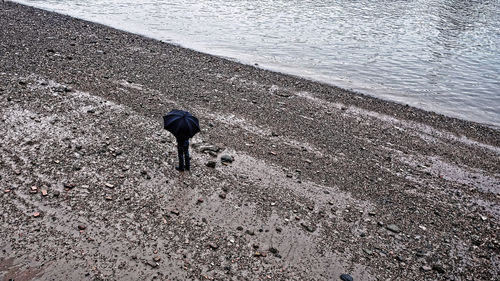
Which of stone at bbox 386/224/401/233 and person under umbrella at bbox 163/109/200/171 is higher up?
person under umbrella at bbox 163/109/200/171

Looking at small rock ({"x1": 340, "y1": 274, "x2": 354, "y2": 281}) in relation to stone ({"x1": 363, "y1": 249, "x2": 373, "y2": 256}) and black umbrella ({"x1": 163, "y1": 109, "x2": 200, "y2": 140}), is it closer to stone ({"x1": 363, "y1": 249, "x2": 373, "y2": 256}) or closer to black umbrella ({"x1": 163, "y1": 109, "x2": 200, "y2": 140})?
stone ({"x1": 363, "y1": 249, "x2": 373, "y2": 256})

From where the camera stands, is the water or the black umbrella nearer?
the black umbrella

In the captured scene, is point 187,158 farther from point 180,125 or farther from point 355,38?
point 355,38

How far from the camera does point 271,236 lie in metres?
8.66

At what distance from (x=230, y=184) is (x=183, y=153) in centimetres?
171

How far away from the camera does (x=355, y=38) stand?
31.4 meters

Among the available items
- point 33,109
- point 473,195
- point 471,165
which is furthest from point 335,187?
point 33,109

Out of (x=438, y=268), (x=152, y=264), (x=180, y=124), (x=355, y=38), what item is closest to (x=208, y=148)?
(x=180, y=124)

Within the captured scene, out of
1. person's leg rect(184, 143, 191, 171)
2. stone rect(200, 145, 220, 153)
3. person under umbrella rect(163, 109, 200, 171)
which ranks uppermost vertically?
person under umbrella rect(163, 109, 200, 171)

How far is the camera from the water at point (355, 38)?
21953mm

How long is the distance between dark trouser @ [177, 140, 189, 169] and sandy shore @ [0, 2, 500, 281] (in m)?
0.35

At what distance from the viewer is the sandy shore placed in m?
7.86

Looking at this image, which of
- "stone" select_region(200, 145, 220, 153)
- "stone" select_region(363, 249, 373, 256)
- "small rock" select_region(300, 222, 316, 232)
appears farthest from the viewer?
"stone" select_region(200, 145, 220, 153)

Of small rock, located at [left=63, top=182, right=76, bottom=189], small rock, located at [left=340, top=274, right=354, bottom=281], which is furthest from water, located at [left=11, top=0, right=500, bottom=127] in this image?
small rock, located at [left=63, top=182, right=76, bottom=189]
